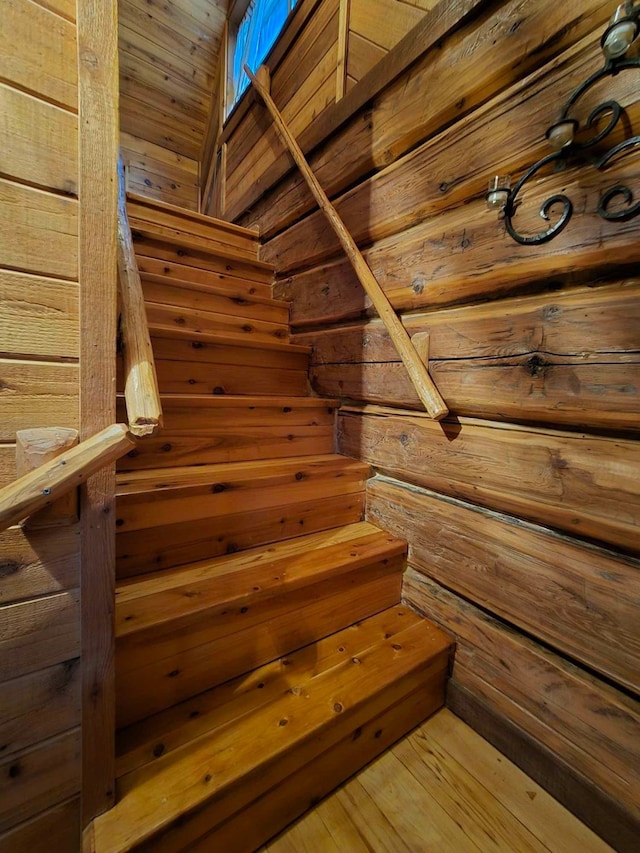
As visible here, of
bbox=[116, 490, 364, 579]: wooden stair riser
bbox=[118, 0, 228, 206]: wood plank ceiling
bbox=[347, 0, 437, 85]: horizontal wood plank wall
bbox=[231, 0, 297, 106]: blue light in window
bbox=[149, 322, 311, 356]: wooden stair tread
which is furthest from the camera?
bbox=[118, 0, 228, 206]: wood plank ceiling

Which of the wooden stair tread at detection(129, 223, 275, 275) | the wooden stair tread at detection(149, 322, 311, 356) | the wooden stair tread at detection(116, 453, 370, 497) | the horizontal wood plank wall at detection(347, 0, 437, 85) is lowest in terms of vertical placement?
the wooden stair tread at detection(116, 453, 370, 497)

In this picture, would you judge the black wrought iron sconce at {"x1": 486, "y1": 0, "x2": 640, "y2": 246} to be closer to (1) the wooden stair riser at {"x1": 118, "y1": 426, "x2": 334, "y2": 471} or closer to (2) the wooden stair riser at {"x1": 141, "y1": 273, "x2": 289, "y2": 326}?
(1) the wooden stair riser at {"x1": 118, "y1": 426, "x2": 334, "y2": 471}

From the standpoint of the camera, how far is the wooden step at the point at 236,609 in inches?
36.4

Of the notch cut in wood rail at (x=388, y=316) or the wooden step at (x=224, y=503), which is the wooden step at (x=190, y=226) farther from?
the wooden step at (x=224, y=503)

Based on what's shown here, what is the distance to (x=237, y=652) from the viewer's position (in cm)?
106

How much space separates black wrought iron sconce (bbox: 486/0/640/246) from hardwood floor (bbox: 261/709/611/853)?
1.52m

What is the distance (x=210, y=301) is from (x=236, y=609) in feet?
5.14

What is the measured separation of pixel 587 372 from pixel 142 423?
1.04m

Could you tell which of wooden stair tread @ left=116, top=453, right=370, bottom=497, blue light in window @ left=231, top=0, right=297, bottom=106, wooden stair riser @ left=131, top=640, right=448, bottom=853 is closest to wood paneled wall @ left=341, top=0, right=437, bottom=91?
blue light in window @ left=231, top=0, right=297, bottom=106

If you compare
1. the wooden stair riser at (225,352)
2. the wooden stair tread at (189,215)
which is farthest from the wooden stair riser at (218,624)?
the wooden stair tread at (189,215)

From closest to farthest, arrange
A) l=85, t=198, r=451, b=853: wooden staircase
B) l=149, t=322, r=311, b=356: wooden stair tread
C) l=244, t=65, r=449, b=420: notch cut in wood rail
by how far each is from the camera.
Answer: l=85, t=198, r=451, b=853: wooden staircase
l=244, t=65, r=449, b=420: notch cut in wood rail
l=149, t=322, r=311, b=356: wooden stair tread

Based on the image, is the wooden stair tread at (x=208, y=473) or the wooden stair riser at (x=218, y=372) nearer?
the wooden stair tread at (x=208, y=473)

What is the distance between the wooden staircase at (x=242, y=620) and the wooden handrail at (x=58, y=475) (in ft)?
0.25

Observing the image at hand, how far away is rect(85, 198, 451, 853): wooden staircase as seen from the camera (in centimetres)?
84
